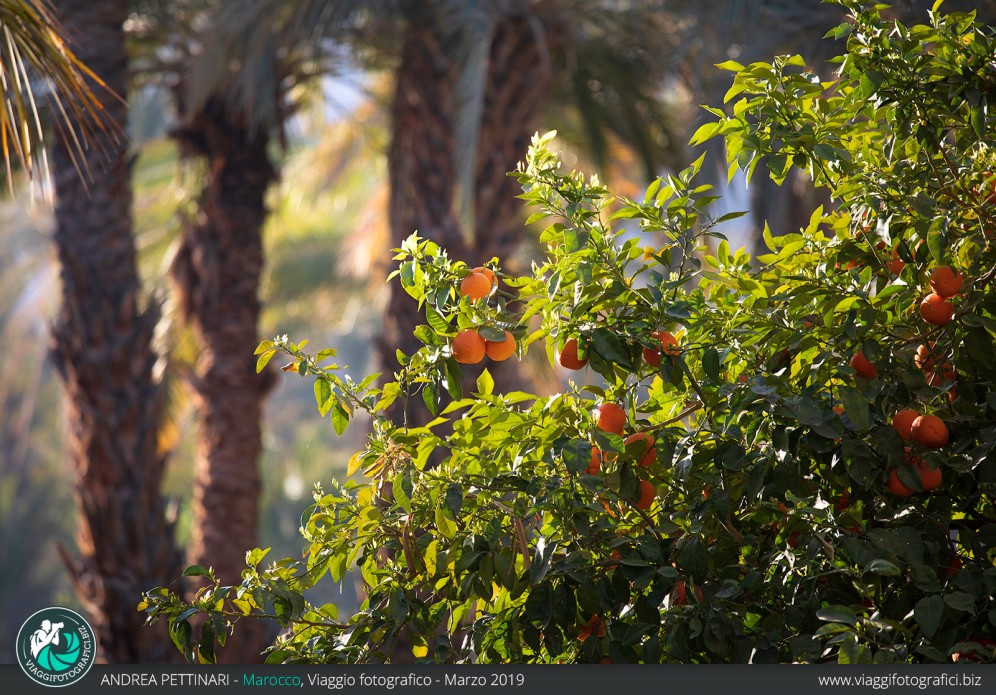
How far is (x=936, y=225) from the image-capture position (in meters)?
1.96

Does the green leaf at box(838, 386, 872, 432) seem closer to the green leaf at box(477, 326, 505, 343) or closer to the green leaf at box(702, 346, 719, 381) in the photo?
the green leaf at box(702, 346, 719, 381)

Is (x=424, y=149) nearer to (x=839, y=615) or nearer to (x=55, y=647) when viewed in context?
(x=55, y=647)

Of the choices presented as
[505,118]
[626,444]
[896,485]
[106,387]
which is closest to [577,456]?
[626,444]

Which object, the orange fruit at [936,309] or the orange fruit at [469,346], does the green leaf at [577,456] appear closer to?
the orange fruit at [469,346]

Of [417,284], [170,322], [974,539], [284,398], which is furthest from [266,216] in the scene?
[284,398]

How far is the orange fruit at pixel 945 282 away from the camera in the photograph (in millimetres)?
2051

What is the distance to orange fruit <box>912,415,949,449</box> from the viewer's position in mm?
1954

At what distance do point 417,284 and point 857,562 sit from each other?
1.00 metres

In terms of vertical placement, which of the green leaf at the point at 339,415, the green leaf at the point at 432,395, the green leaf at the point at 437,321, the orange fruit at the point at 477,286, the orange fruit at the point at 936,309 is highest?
the orange fruit at the point at 477,286

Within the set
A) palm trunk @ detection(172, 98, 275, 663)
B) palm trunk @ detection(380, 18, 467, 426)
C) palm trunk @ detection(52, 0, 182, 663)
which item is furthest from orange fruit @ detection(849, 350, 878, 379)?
palm trunk @ detection(172, 98, 275, 663)

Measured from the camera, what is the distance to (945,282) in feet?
6.73

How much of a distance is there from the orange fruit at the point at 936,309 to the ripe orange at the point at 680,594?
733 mm

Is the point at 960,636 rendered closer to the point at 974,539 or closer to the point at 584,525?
the point at 974,539

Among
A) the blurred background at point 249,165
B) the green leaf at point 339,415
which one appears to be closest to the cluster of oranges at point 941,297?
the green leaf at point 339,415
